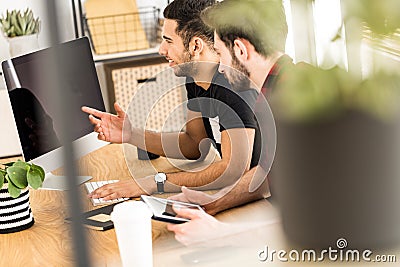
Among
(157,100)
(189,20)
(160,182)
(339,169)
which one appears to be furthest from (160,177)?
(157,100)

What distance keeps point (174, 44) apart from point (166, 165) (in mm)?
375

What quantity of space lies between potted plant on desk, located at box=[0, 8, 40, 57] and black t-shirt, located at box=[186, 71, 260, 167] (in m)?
0.85

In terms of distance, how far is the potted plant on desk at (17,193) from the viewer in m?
1.49

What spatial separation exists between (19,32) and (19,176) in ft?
4.80

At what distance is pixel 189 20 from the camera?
6.87 ft

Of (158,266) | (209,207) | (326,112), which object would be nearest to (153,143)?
(209,207)

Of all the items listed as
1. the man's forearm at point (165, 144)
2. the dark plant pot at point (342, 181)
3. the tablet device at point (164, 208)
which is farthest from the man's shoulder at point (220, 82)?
the dark plant pot at point (342, 181)

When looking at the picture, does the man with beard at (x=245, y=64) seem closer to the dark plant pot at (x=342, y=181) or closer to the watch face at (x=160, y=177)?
the dark plant pot at (x=342, y=181)

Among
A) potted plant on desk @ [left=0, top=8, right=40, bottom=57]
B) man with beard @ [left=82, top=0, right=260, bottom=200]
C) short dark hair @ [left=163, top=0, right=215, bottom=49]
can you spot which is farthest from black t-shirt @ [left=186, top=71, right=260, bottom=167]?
potted plant on desk @ [left=0, top=8, right=40, bottom=57]

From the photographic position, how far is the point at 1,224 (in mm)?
1601

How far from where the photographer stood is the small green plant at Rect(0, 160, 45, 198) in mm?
1482

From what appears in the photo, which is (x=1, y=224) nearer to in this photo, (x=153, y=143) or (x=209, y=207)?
(x=209, y=207)

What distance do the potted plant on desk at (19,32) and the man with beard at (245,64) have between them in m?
1.36

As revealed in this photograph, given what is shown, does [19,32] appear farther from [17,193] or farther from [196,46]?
[17,193]
